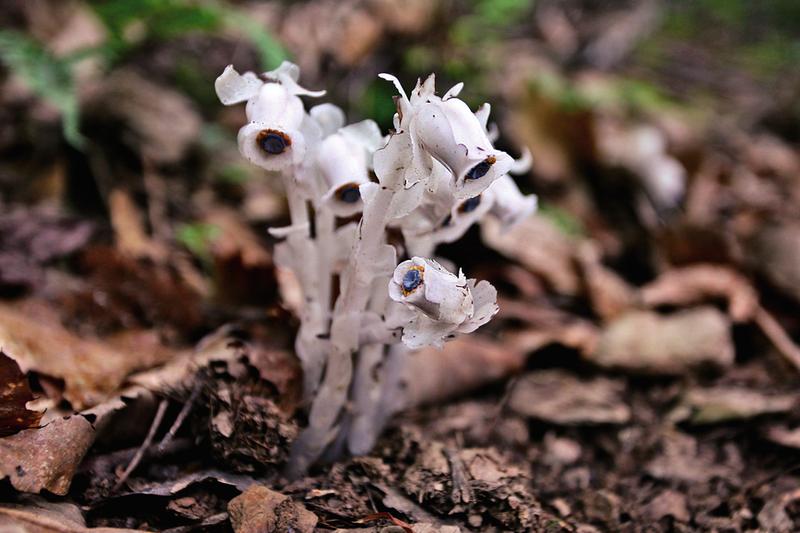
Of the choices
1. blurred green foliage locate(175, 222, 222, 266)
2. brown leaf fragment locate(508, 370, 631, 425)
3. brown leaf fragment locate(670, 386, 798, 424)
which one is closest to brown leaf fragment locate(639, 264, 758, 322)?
brown leaf fragment locate(670, 386, 798, 424)

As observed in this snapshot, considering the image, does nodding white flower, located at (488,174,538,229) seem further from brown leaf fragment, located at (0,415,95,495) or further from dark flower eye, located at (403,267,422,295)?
brown leaf fragment, located at (0,415,95,495)

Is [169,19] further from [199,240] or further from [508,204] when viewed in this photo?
[508,204]

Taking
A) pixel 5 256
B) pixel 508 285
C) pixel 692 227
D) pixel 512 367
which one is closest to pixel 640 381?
pixel 512 367

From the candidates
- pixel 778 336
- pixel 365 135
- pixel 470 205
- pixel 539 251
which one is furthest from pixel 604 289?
pixel 365 135

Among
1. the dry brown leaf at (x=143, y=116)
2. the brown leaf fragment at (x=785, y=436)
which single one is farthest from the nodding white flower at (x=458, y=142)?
the dry brown leaf at (x=143, y=116)

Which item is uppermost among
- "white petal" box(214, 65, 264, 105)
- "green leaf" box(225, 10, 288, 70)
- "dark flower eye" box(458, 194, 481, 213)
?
"green leaf" box(225, 10, 288, 70)

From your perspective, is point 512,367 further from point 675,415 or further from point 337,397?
point 337,397
